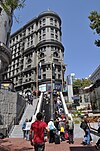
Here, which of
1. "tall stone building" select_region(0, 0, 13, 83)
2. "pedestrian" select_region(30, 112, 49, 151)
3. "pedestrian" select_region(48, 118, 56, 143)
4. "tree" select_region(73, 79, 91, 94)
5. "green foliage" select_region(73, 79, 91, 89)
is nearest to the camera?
"pedestrian" select_region(30, 112, 49, 151)

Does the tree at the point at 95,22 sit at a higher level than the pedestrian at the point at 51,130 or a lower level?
higher

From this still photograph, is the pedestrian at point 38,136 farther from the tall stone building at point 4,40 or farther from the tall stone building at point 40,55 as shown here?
the tall stone building at point 40,55

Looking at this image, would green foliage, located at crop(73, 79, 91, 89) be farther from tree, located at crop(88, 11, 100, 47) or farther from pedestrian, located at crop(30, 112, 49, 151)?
pedestrian, located at crop(30, 112, 49, 151)

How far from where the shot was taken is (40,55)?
223ft

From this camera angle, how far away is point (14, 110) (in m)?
22.7

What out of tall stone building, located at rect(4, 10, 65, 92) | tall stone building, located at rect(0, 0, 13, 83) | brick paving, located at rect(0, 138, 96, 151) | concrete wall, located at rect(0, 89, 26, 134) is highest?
tall stone building, located at rect(4, 10, 65, 92)

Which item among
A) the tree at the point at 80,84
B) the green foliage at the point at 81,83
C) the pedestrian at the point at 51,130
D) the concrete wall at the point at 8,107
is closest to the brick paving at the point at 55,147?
the pedestrian at the point at 51,130

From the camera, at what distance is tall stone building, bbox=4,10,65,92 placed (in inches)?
2500

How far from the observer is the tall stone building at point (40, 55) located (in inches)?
2500

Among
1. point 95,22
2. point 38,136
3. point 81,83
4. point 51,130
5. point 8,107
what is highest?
point 81,83

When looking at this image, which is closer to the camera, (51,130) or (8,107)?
(51,130)

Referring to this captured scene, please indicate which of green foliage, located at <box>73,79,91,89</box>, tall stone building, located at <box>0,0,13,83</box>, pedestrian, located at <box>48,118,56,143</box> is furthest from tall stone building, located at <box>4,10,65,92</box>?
pedestrian, located at <box>48,118,56,143</box>

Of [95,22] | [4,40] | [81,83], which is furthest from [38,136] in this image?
[81,83]

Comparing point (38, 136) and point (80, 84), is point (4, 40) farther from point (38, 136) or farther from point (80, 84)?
point (80, 84)
